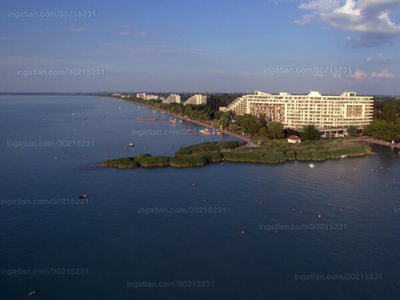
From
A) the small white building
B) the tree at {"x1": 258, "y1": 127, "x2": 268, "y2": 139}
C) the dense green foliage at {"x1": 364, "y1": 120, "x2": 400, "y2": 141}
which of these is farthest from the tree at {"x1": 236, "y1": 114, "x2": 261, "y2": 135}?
the dense green foliage at {"x1": 364, "y1": 120, "x2": 400, "y2": 141}

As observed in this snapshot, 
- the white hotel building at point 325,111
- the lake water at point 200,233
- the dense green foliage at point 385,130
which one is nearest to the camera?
the lake water at point 200,233

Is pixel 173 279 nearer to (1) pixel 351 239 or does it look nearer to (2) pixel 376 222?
(1) pixel 351 239

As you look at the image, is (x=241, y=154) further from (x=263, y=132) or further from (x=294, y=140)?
(x=263, y=132)

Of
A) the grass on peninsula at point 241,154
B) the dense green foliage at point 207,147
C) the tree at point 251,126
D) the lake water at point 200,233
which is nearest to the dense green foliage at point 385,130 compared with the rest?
the grass on peninsula at point 241,154

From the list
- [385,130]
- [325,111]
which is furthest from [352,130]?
[325,111]

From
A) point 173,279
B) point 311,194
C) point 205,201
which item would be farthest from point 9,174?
point 311,194

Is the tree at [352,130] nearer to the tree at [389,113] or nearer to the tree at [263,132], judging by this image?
the tree at [389,113]

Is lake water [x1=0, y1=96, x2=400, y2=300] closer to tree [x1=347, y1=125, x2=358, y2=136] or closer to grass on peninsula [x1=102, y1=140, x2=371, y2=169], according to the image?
grass on peninsula [x1=102, y1=140, x2=371, y2=169]
